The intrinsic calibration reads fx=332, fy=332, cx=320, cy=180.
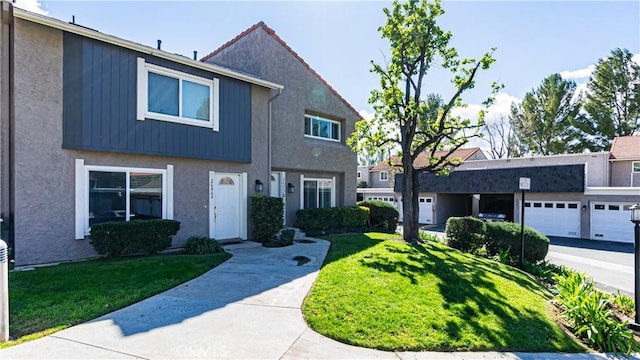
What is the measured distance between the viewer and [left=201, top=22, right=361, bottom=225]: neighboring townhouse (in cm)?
1369

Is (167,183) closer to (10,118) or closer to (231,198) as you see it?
(231,198)

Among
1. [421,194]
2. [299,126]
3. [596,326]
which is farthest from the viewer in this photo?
[421,194]

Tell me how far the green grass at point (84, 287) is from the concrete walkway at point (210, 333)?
30cm

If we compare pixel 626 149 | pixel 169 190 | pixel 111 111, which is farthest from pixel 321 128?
pixel 626 149

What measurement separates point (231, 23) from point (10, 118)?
8.60 meters

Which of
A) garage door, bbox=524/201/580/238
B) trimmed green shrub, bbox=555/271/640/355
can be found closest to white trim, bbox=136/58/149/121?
trimmed green shrub, bbox=555/271/640/355

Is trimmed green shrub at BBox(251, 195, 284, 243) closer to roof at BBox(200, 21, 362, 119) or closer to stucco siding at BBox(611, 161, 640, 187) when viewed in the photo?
roof at BBox(200, 21, 362, 119)

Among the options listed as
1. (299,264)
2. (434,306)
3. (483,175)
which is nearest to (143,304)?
(299,264)

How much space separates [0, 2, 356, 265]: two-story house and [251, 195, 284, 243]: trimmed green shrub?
594mm

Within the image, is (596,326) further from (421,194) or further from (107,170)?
(421,194)

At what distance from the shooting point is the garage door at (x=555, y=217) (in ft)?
69.5

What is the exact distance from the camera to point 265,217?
1141 centimetres

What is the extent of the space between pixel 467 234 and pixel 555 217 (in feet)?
44.4

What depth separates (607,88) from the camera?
31.4 metres
